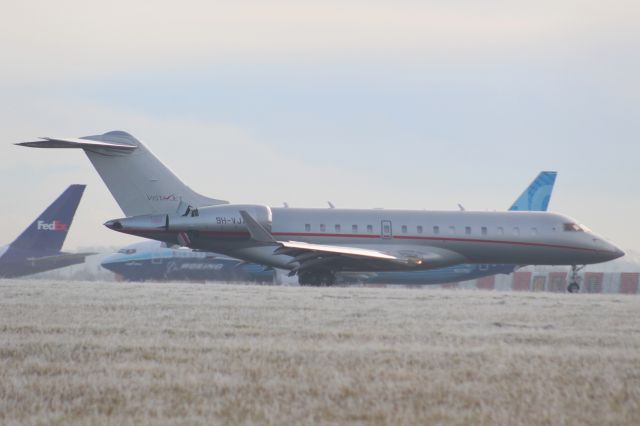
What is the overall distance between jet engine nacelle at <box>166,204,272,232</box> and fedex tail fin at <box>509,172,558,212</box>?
71.1 ft

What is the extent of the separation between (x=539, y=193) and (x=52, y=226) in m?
23.8

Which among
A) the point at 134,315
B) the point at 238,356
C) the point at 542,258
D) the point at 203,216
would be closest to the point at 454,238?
the point at 542,258

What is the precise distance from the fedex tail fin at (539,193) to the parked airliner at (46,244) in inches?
860

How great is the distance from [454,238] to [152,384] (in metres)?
24.5

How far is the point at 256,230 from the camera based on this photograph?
28.7m

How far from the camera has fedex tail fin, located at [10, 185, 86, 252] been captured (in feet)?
130

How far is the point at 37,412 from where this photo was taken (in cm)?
765

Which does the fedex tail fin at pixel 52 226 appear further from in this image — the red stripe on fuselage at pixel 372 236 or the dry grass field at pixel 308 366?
the dry grass field at pixel 308 366

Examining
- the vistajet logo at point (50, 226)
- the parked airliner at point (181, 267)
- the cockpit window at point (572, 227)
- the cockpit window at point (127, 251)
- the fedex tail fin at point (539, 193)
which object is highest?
the fedex tail fin at point (539, 193)

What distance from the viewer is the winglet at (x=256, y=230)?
1123 inches

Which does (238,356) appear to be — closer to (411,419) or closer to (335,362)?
(335,362)

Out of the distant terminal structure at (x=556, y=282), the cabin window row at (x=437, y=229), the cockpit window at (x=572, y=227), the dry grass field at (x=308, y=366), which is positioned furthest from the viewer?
the distant terminal structure at (x=556, y=282)

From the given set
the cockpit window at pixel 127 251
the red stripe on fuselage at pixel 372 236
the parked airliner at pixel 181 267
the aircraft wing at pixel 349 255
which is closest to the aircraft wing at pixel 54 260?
the parked airliner at pixel 181 267

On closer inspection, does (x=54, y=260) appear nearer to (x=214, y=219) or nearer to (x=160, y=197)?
(x=160, y=197)
